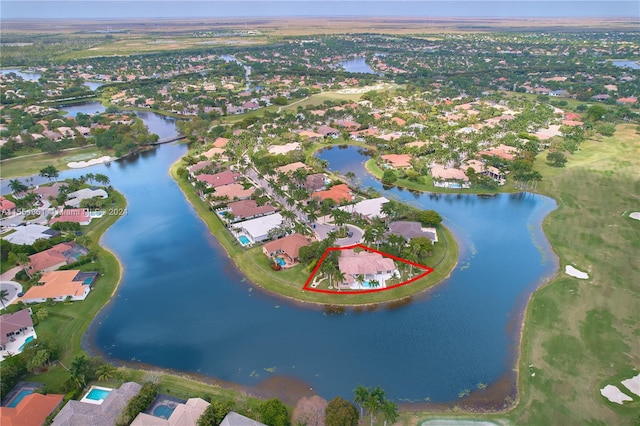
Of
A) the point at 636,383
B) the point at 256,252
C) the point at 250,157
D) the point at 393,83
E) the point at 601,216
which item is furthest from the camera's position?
the point at 393,83

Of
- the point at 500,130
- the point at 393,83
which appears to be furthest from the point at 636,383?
the point at 393,83

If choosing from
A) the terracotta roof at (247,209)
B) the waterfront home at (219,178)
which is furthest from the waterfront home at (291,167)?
the terracotta roof at (247,209)

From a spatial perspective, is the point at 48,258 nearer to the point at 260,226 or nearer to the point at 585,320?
the point at 260,226

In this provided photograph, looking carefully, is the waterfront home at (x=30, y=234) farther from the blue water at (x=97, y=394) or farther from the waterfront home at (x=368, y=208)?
the waterfront home at (x=368, y=208)

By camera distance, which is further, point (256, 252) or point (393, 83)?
point (393, 83)

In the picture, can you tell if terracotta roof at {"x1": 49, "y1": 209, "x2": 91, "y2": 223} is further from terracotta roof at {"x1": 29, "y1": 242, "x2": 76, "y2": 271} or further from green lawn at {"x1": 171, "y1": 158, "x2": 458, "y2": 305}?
green lawn at {"x1": 171, "y1": 158, "x2": 458, "y2": 305}

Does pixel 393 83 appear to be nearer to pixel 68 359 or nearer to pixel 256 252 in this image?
pixel 256 252

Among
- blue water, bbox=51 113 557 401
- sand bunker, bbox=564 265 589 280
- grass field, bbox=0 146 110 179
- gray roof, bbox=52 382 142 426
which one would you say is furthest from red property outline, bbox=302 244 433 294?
grass field, bbox=0 146 110 179
